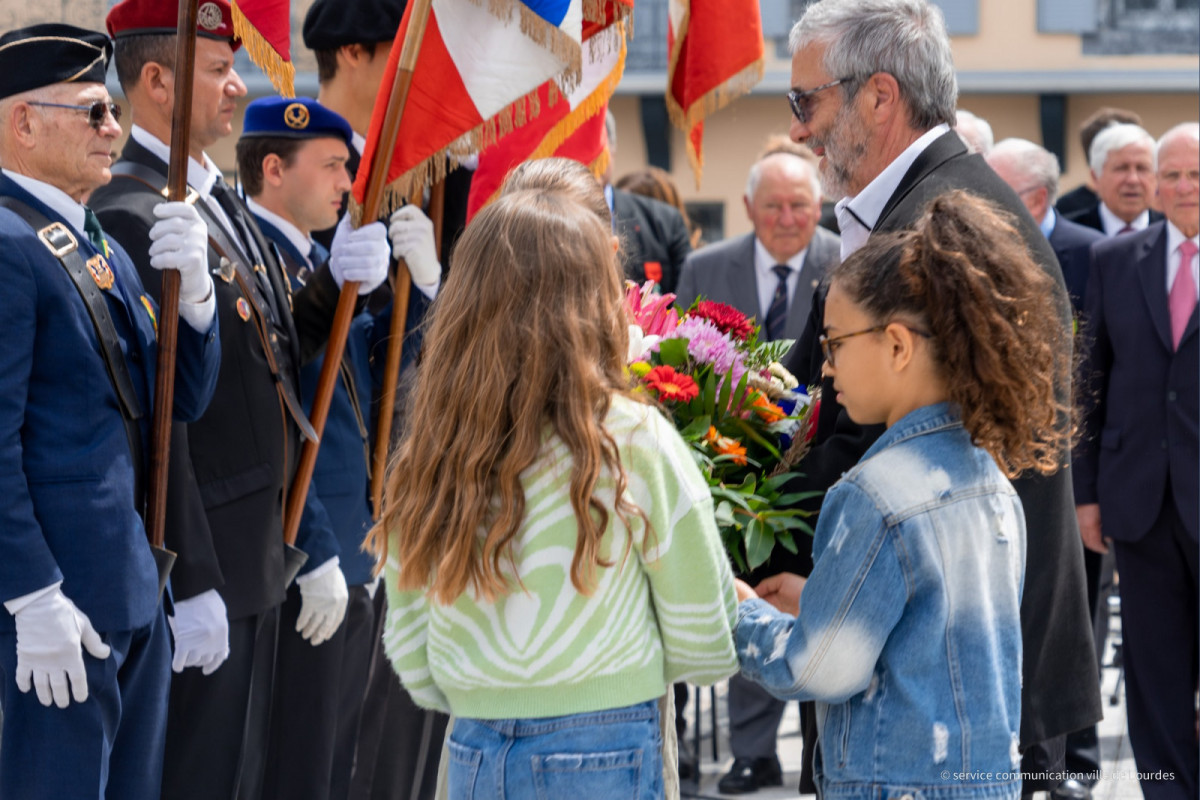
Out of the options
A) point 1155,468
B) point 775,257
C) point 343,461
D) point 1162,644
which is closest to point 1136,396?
point 1155,468

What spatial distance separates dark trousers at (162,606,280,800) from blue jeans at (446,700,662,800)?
1374mm

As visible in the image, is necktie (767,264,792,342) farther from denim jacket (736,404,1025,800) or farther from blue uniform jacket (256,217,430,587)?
denim jacket (736,404,1025,800)

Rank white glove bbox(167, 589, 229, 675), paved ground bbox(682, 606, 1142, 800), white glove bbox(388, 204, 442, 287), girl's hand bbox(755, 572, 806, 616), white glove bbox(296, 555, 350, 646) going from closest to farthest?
girl's hand bbox(755, 572, 806, 616) → white glove bbox(167, 589, 229, 675) → white glove bbox(296, 555, 350, 646) → white glove bbox(388, 204, 442, 287) → paved ground bbox(682, 606, 1142, 800)

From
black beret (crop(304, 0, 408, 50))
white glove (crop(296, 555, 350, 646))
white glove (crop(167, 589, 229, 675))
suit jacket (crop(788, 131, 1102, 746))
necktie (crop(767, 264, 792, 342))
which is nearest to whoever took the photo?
suit jacket (crop(788, 131, 1102, 746))

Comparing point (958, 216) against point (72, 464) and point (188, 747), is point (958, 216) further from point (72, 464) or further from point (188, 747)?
point (188, 747)

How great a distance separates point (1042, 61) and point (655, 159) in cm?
474

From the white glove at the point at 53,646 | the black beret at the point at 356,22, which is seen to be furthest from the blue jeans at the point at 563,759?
the black beret at the point at 356,22

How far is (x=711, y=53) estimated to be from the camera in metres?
4.05

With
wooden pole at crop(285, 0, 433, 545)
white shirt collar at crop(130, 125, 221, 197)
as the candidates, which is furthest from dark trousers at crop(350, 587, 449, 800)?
white shirt collar at crop(130, 125, 221, 197)

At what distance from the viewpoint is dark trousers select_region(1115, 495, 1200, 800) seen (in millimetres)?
4914

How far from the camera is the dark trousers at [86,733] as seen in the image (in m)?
2.85

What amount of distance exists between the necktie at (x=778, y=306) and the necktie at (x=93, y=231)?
350 cm

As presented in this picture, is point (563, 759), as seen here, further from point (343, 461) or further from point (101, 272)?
point (343, 461)

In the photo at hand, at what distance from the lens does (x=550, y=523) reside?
7.23ft
